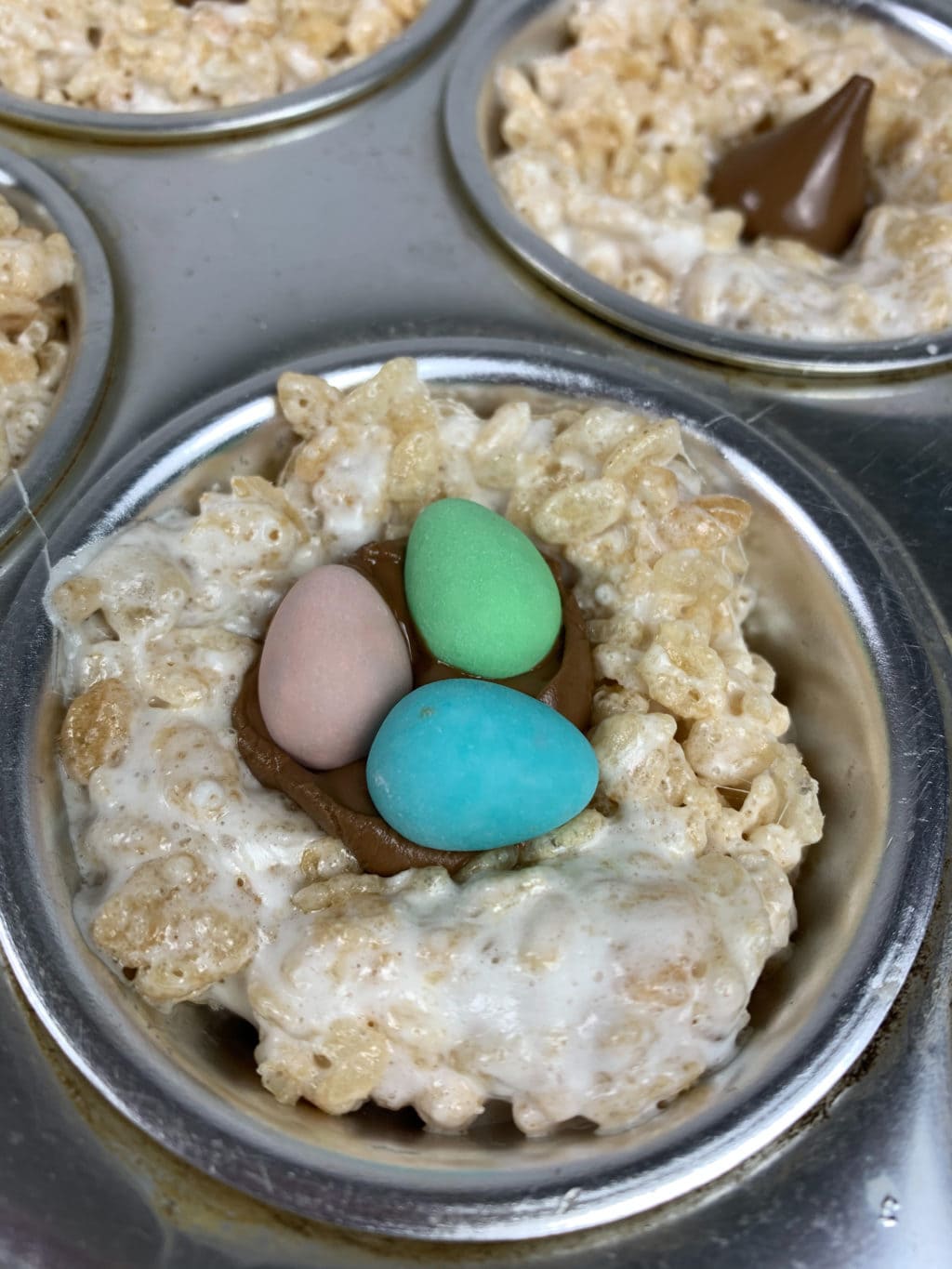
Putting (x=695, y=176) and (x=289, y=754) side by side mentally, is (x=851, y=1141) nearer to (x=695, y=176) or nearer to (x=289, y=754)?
(x=289, y=754)

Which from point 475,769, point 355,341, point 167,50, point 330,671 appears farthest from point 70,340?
point 475,769

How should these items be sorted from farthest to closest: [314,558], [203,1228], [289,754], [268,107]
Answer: [268,107], [314,558], [289,754], [203,1228]

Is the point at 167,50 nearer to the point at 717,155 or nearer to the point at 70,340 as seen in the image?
the point at 70,340

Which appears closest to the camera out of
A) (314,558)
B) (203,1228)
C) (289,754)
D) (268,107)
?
(203,1228)

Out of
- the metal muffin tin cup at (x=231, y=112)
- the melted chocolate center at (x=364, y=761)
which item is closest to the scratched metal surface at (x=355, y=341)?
the metal muffin tin cup at (x=231, y=112)

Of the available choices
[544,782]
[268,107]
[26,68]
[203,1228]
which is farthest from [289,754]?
[26,68]

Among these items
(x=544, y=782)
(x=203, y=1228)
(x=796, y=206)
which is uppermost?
(x=796, y=206)

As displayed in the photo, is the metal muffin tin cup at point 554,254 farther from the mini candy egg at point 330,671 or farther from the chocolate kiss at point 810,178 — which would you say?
the mini candy egg at point 330,671
